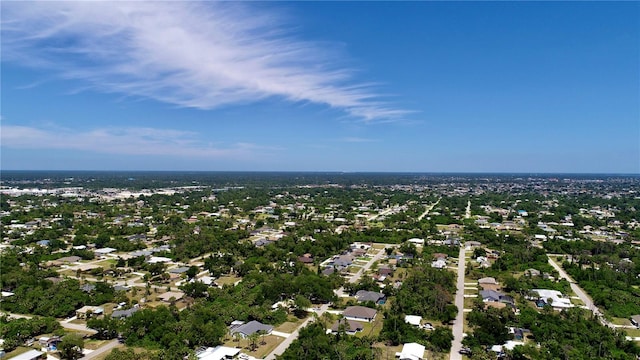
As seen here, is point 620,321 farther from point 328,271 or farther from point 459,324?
point 328,271

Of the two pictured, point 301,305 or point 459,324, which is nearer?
point 459,324

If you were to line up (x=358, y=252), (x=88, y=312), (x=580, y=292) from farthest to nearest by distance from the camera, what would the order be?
1. (x=358, y=252)
2. (x=580, y=292)
3. (x=88, y=312)

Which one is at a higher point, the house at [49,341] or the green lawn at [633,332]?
the house at [49,341]

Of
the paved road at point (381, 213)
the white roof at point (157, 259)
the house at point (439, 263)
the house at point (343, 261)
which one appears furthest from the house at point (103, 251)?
the paved road at point (381, 213)

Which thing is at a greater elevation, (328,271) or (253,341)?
(253,341)

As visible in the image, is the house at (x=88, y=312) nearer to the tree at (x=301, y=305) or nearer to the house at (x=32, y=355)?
the house at (x=32, y=355)

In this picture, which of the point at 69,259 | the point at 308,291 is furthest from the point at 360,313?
the point at 69,259

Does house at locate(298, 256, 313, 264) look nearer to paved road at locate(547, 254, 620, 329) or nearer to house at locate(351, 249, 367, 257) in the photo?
house at locate(351, 249, 367, 257)
